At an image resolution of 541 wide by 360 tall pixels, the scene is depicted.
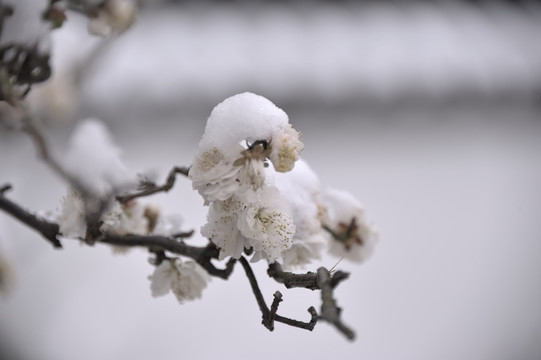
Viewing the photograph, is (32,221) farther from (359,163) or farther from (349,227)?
(359,163)

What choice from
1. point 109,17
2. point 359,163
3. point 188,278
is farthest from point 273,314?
point 359,163

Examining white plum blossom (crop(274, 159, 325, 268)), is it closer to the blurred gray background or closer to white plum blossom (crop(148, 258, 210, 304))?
white plum blossom (crop(148, 258, 210, 304))

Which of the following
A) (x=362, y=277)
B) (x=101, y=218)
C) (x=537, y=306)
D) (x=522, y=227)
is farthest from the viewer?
(x=522, y=227)

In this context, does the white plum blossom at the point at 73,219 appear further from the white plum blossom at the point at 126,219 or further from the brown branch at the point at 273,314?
the brown branch at the point at 273,314

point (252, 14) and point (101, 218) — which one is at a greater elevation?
point (252, 14)

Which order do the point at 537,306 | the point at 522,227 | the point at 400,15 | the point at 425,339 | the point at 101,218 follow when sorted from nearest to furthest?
the point at 101,218 → the point at 425,339 → the point at 537,306 → the point at 522,227 → the point at 400,15

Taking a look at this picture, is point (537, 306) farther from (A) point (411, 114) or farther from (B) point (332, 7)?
(B) point (332, 7)

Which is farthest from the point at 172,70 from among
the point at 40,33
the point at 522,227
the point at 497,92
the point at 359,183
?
the point at 40,33

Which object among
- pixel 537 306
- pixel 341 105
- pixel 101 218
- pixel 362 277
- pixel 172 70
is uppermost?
pixel 341 105

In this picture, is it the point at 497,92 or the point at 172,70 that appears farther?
the point at 497,92

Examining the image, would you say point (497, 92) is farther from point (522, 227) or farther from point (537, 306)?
→ point (537, 306)
